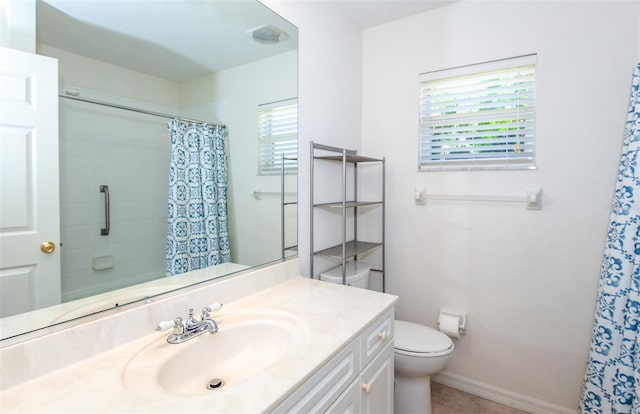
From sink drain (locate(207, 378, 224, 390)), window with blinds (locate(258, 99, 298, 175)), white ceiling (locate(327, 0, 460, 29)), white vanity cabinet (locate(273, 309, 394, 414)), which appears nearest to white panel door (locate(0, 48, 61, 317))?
sink drain (locate(207, 378, 224, 390))

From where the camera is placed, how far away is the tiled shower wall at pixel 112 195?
896mm

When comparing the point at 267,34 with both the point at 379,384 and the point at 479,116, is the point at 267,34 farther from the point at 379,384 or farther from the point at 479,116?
the point at 379,384

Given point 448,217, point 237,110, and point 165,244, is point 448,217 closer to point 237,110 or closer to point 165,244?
point 237,110

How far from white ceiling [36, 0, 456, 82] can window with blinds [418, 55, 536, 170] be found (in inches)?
40.5

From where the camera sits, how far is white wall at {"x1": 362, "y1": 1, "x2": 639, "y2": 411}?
1653 mm

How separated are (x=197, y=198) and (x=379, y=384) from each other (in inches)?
42.4

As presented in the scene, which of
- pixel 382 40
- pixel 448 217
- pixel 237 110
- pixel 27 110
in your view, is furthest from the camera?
pixel 382 40

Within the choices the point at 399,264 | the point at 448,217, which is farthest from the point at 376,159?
the point at 399,264

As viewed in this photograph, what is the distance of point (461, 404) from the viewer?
6.33ft

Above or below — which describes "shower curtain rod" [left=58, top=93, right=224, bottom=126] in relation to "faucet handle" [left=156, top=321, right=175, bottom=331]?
above

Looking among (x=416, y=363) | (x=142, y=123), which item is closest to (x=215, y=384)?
(x=142, y=123)

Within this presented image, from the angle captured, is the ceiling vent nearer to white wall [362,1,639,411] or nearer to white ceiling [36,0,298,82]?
white ceiling [36,0,298,82]

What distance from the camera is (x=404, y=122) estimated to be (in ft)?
7.20

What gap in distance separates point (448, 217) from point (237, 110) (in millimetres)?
1453
